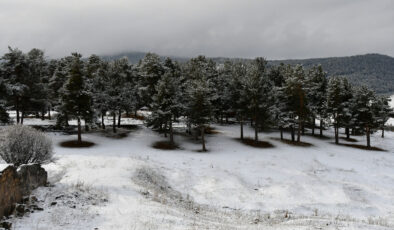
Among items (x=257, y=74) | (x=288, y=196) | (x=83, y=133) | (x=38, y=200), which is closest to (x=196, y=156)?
(x=288, y=196)

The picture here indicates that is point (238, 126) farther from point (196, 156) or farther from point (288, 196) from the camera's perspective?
point (288, 196)

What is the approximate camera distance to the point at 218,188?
835 inches

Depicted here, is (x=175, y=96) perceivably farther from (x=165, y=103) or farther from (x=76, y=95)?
(x=76, y=95)

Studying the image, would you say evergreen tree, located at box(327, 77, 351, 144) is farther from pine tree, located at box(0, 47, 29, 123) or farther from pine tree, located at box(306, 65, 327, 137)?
pine tree, located at box(0, 47, 29, 123)

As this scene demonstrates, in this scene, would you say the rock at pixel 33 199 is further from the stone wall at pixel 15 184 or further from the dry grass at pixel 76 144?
the dry grass at pixel 76 144

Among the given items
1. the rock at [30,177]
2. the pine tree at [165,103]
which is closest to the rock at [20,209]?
the rock at [30,177]

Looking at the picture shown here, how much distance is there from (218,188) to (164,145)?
17.6 meters

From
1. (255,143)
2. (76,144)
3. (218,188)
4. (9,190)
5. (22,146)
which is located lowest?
(218,188)

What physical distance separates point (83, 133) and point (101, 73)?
31.1 feet

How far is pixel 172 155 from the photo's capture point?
31.4 metres

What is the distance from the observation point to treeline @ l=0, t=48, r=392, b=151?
3528cm

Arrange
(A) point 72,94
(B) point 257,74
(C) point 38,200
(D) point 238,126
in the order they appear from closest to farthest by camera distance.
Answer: (C) point 38,200
(A) point 72,94
(B) point 257,74
(D) point 238,126

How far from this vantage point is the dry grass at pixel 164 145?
3644 centimetres

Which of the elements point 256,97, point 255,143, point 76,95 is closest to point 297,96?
point 256,97
